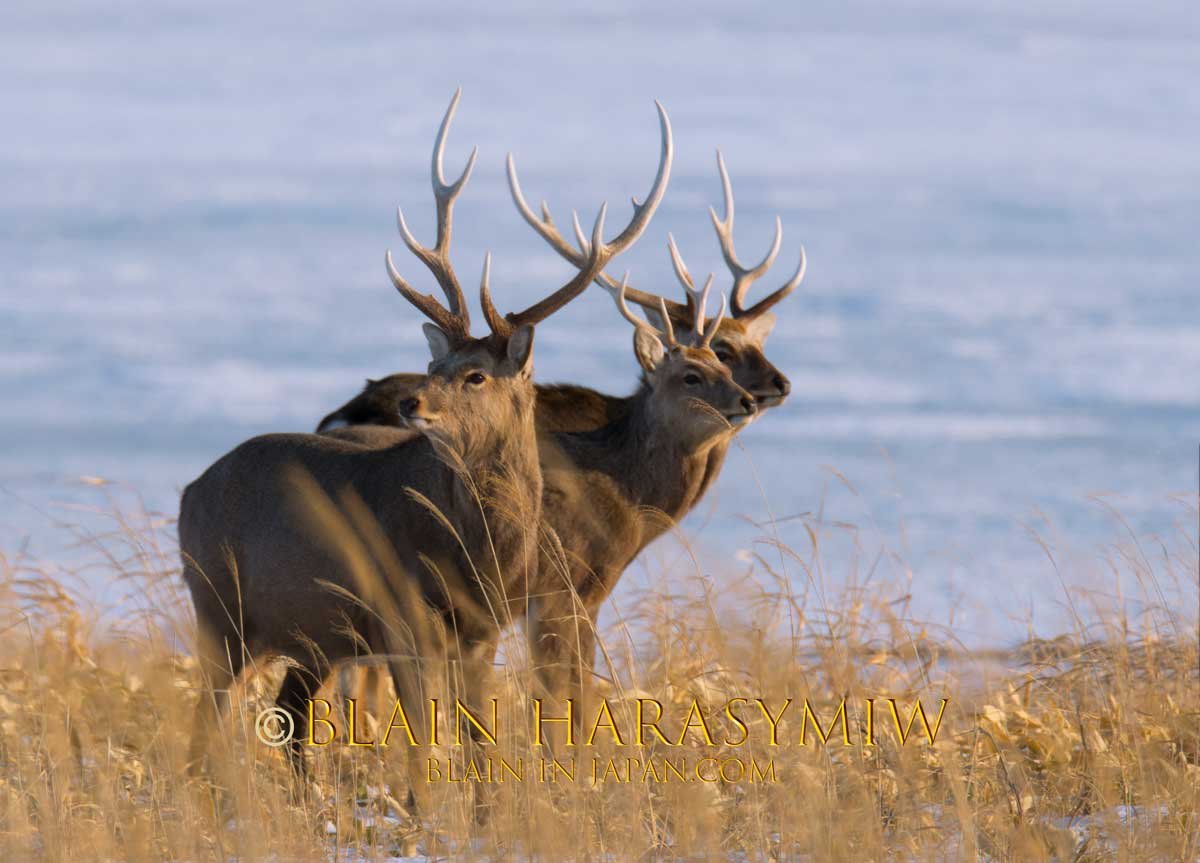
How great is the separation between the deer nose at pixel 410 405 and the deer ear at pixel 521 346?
1.95 ft

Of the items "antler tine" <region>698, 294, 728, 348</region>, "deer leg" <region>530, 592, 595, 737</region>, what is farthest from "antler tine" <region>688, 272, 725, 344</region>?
"deer leg" <region>530, 592, 595, 737</region>

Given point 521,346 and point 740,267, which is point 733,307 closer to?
point 740,267

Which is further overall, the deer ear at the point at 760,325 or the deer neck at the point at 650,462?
the deer ear at the point at 760,325

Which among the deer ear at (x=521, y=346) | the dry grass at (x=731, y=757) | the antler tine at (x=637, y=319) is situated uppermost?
the antler tine at (x=637, y=319)

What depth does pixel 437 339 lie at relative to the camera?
8289 mm

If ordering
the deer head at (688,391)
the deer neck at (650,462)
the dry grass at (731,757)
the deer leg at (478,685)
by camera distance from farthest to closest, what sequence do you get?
the deer neck at (650,462) → the deer head at (688,391) → the deer leg at (478,685) → the dry grass at (731,757)

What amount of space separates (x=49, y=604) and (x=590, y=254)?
3725 mm

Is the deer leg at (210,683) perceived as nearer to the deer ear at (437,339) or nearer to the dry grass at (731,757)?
Answer: the dry grass at (731,757)

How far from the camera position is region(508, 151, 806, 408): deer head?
10.2 meters

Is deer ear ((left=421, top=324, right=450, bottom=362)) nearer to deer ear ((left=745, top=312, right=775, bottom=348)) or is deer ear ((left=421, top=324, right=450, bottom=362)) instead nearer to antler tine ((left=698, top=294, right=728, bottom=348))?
antler tine ((left=698, top=294, right=728, bottom=348))

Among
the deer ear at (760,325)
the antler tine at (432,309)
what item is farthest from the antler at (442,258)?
the deer ear at (760,325)

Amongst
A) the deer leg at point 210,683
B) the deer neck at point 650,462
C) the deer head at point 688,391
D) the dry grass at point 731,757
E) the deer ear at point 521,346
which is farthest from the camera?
the deer neck at point 650,462

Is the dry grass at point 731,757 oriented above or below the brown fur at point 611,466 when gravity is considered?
below

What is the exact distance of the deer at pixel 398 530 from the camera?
7.76 m
